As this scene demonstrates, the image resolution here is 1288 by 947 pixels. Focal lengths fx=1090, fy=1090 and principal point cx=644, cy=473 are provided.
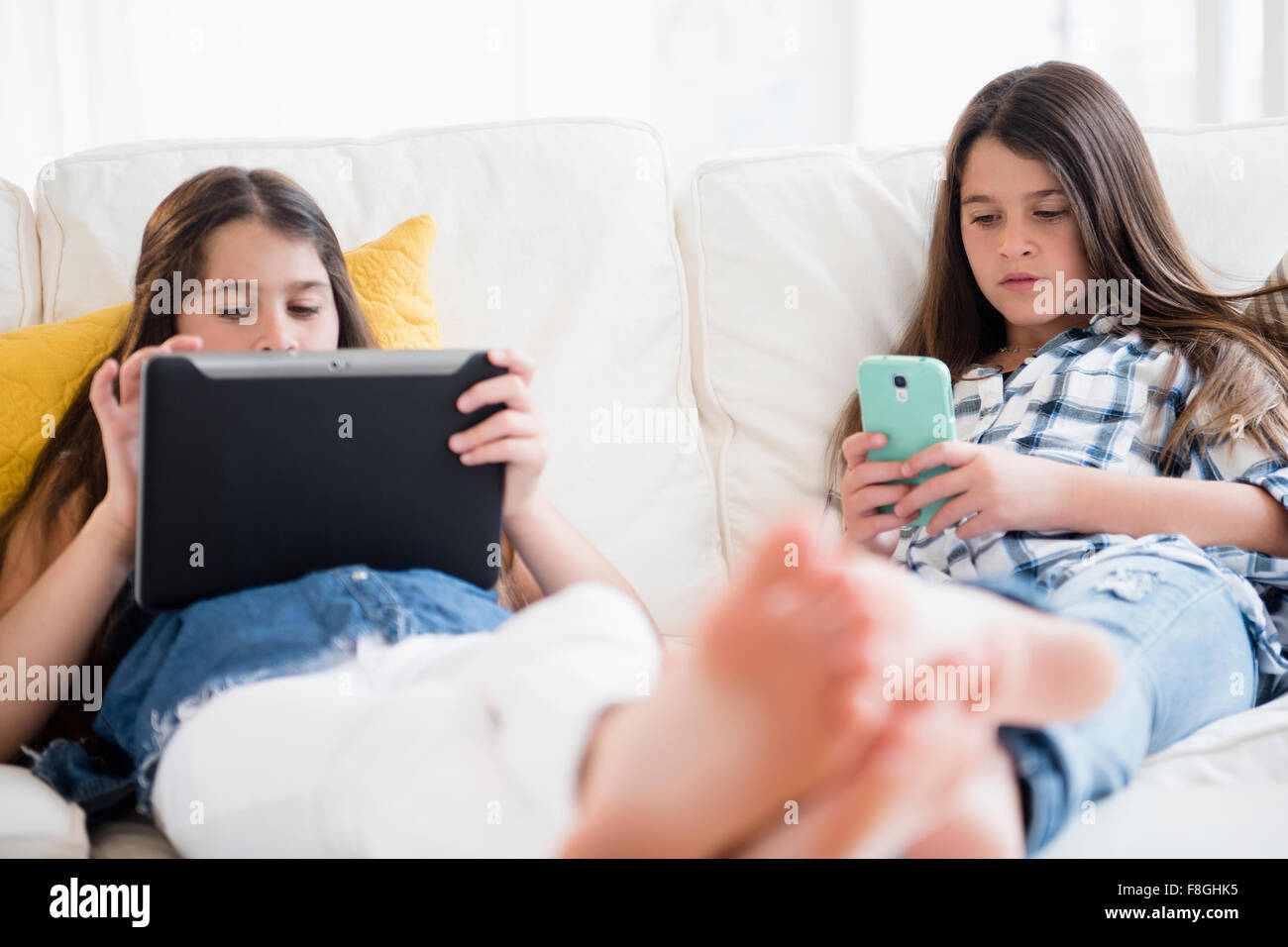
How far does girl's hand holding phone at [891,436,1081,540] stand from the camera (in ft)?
3.50

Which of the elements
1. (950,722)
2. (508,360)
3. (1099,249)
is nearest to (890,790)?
(950,722)

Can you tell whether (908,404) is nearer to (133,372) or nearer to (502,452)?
(502,452)

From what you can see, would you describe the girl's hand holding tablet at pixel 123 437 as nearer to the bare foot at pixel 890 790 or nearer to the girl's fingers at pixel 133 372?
the girl's fingers at pixel 133 372

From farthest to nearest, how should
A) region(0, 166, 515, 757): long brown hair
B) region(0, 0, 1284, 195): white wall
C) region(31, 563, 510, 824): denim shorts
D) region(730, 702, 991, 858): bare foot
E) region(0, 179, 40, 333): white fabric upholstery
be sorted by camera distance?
region(0, 0, 1284, 195): white wall, region(0, 179, 40, 333): white fabric upholstery, region(0, 166, 515, 757): long brown hair, region(31, 563, 510, 824): denim shorts, region(730, 702, 991, 858): bare foot

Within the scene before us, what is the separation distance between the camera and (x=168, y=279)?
1.12 m

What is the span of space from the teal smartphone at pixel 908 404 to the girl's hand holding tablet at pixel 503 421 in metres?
0.35

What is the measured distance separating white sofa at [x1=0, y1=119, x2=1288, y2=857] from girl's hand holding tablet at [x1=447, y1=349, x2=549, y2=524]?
410 mm

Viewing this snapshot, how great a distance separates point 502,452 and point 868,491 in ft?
1.34

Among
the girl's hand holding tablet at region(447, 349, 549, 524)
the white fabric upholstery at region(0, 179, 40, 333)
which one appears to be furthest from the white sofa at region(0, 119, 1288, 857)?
the girl's hand holding tablet at region(447, 349, 549, 524)

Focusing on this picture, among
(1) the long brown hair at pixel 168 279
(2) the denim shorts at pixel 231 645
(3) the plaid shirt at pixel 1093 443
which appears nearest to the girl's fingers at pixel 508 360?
(2) the denim shorts at pixel 231 645

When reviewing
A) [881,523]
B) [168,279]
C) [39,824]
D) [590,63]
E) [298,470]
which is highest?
[590,63]

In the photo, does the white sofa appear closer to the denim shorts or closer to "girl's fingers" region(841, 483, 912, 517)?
"girl's fingers" region(841, 483, 912, 517)
